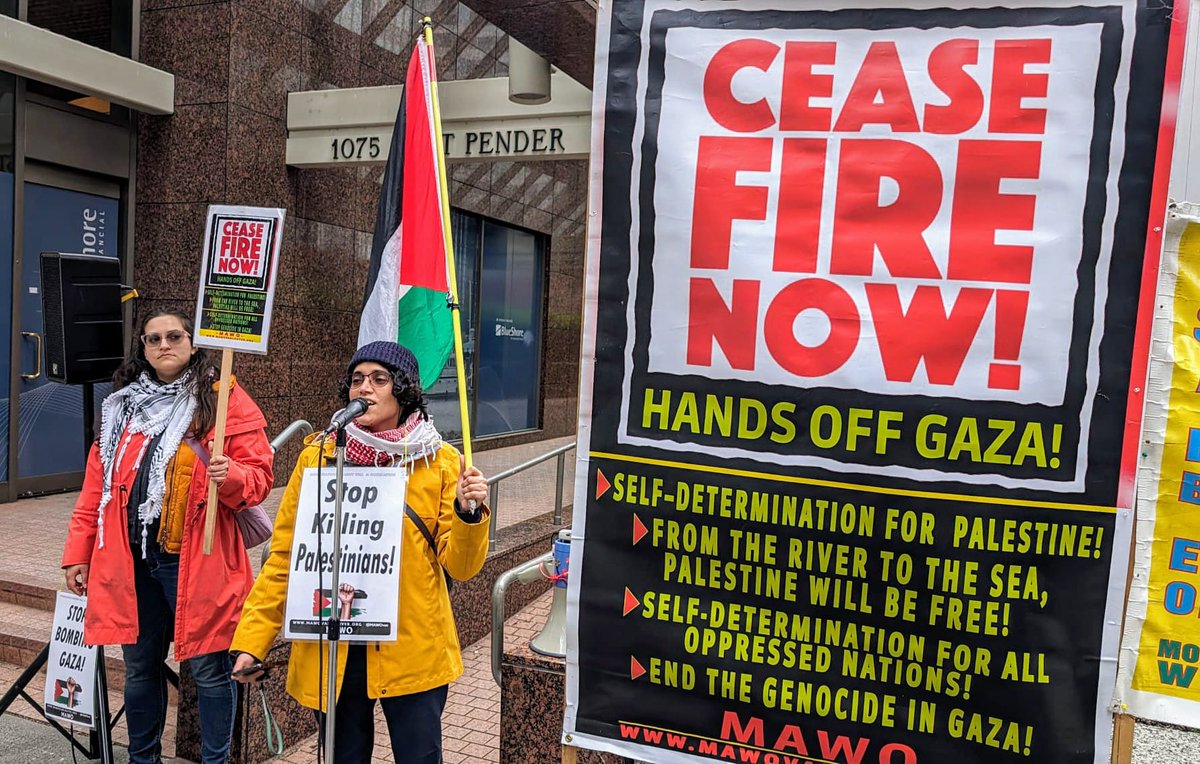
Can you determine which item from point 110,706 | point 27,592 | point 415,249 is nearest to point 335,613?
point 415,249

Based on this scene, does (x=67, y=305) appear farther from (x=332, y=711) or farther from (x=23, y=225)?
(x=23, y=225)

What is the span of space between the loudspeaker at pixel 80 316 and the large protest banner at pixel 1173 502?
3959 mm

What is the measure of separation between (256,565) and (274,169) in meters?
4.51

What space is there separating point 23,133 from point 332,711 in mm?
7234

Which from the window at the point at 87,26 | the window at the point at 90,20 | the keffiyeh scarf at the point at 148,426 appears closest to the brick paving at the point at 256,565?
the keffiyeh scarf at the point at 148,426

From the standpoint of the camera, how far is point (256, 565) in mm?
5758

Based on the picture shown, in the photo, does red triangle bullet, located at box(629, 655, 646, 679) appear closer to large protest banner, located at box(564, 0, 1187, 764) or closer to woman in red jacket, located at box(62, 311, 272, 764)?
large protest banner, located at box(564, 0, 1187, 764)

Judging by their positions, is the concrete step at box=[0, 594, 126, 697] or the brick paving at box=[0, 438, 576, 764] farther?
the concrete step at box=[0, 594, 126, 697]

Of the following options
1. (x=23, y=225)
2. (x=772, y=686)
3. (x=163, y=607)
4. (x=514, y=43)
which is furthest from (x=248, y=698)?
(x=23, y=225)

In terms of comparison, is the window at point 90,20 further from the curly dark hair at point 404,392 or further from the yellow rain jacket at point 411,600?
the yellow rain jacket at point 411,600

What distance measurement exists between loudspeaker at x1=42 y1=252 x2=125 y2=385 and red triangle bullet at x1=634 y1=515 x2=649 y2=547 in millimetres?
2856

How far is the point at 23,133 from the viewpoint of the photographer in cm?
761

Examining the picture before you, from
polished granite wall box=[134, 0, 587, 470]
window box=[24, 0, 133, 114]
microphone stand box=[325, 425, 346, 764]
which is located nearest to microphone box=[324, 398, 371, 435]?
microphone stand box=[325, 425, 346, 764]

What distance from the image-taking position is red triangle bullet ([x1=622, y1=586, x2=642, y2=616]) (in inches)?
81.0
